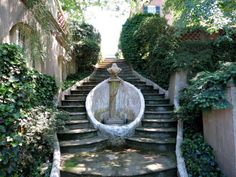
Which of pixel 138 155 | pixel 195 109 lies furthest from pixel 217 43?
pixel 138 155

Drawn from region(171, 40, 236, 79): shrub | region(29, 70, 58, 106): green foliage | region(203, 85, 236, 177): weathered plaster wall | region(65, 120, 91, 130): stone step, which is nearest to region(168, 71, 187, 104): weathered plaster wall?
region(171, 40, 236, 79): shrub

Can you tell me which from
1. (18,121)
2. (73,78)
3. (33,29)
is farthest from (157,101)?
(18,121)

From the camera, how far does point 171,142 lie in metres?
6.59

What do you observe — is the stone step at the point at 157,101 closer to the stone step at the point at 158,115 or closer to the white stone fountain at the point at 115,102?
the white stone fountain at the point at 115,102

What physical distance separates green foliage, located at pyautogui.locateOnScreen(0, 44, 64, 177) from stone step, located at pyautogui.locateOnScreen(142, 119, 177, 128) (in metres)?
2.77

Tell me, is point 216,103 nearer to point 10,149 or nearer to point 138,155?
point 138,155

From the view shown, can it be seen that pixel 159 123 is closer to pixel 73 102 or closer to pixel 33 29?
pixel 73 102

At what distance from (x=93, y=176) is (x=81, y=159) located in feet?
3.01

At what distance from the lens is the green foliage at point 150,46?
9.41 metres

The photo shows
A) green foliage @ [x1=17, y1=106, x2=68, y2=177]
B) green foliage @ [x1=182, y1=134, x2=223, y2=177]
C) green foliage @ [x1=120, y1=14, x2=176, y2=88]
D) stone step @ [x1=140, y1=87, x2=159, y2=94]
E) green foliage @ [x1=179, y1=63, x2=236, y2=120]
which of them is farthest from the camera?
stone step @ [x1=140, y1=87, x2=159, y2=94]

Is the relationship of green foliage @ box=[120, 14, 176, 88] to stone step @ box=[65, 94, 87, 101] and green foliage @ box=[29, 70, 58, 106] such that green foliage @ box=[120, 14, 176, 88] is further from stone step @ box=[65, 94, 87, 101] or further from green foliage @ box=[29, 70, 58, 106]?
green foliage @ box=[29, 70, 58, 106]

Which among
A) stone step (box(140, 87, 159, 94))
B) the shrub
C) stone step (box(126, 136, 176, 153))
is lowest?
stone step (box(126, 136, 176, 153))

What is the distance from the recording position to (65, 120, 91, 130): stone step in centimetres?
763

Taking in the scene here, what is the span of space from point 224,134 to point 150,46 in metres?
6.04
